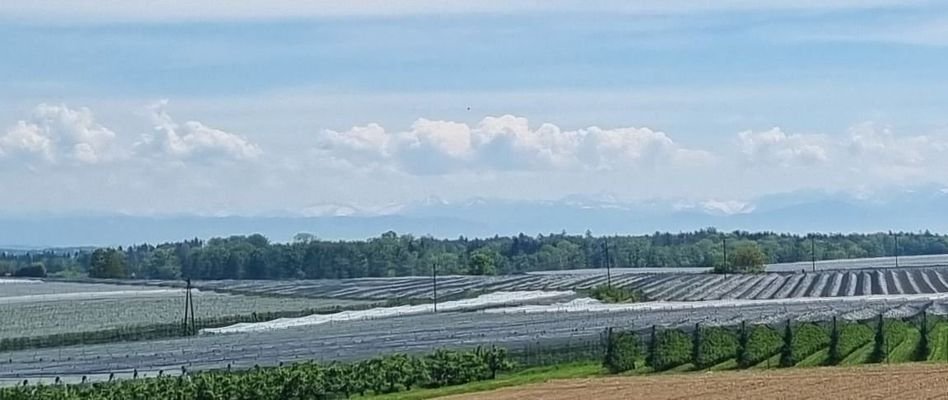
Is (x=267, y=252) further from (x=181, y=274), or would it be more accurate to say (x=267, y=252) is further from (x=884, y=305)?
(x=884, y=305)

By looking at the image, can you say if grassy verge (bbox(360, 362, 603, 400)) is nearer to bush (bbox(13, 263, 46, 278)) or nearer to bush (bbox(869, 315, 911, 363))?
bush (bbox(869, 315, 911, 363))

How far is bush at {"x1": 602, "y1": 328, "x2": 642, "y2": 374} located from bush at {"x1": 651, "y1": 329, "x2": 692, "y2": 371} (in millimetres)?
558

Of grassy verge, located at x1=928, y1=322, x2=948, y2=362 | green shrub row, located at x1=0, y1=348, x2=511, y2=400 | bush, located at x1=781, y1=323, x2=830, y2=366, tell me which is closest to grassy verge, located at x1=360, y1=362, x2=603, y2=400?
green shrub row, located at x1=0, y1=348, x2=511, y2=400

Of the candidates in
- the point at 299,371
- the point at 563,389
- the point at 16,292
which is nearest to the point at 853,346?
the point at 563,389

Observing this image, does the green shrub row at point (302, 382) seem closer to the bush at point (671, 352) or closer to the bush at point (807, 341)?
the bush at point (671, 352)

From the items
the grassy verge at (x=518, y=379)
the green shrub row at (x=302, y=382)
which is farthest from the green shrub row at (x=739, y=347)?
the green shrub row at (x=302, y=382)

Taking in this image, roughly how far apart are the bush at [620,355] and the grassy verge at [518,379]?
1.12ft

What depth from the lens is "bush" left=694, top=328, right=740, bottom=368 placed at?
36.8 meters

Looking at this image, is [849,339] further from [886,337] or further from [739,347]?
[739,347]

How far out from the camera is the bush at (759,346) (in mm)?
37062

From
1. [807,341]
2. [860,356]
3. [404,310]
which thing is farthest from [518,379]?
[404,310]

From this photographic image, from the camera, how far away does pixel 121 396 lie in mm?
29031

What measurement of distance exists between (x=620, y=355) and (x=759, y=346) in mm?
3642

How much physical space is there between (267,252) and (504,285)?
4239cm
